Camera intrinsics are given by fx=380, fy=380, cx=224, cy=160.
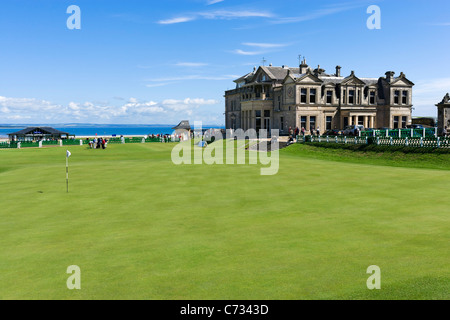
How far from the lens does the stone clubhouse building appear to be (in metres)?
63.7

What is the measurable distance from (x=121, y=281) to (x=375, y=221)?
9066mm

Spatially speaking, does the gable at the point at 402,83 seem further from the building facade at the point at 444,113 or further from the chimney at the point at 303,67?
Result: the building facade at the point at 444,113

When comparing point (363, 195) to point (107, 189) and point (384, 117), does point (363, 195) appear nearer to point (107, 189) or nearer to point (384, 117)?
point (107, 189)

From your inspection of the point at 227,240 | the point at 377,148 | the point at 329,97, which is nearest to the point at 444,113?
the point at 377,148

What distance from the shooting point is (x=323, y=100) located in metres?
64.9

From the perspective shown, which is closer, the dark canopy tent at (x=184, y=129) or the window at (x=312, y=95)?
the window at (x=312, y=95)

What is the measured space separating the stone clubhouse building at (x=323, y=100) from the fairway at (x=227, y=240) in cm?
4331

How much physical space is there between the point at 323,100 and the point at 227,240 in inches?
2261

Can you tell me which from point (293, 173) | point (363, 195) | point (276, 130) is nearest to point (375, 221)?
point (363, 195)

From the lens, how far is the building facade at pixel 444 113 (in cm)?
4991

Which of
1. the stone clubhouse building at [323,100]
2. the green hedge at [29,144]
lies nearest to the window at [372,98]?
the stone clubhouse building at [323,100]

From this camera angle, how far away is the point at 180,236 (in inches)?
469

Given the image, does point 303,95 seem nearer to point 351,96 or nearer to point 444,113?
point 351,96

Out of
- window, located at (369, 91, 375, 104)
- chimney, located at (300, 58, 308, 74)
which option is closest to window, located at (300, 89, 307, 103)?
chimney, located at (300, 58, 308, 74)
